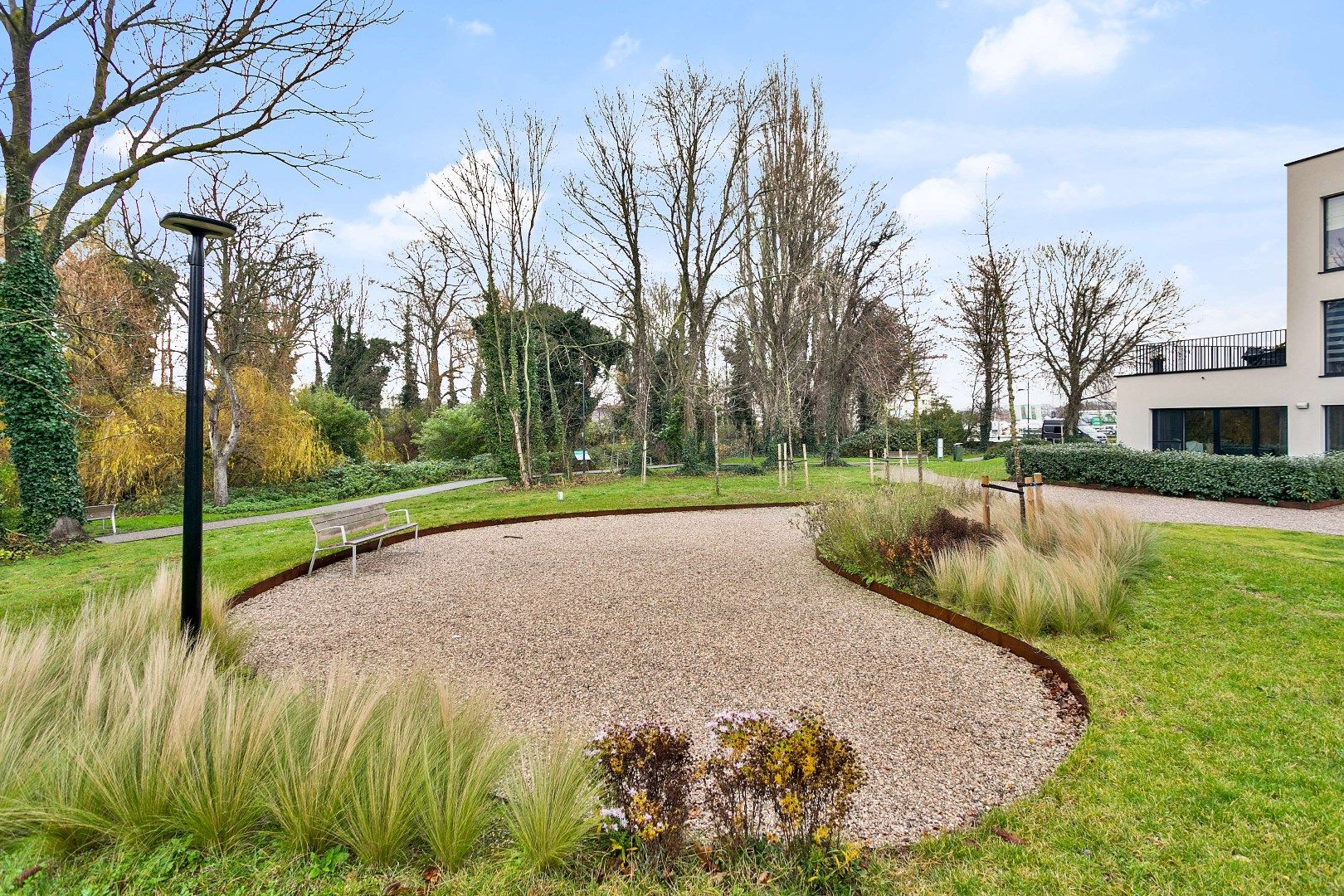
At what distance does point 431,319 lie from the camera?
3000 centimetres

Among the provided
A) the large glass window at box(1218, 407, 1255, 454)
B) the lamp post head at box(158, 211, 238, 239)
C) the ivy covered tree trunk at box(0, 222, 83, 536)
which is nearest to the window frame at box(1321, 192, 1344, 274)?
the large glass window at box(1218, 407, 1255, 454)

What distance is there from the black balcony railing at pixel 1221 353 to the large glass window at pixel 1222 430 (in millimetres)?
1216

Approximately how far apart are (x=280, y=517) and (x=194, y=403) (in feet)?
39.0

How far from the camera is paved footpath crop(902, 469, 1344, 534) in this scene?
912 centimetres

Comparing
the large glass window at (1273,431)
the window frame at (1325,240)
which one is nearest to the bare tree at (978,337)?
the large glass window at (1273,431)

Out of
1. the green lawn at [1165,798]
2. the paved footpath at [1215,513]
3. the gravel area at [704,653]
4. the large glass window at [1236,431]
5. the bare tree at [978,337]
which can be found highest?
the bare tree at [978,337]

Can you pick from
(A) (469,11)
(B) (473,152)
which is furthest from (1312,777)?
(B) (473,152)

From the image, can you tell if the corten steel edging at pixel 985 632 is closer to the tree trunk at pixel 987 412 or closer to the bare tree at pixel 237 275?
the bare tree at pixel 237 275

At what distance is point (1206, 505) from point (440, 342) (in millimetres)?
29213

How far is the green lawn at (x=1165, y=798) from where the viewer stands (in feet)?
6.97

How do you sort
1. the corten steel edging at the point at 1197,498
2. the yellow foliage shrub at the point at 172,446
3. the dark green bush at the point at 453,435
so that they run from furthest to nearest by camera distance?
the dark green bush at the point at 453,435 → the yellow foliage shrub at the point at 172,446 → the corten steel edging at the point at 1197,498

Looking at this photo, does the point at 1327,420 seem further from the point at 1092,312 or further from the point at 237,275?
the point at 237,275

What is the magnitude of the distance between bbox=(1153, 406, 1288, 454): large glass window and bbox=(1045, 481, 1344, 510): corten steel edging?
9.26ft

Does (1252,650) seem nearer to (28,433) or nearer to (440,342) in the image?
(28,433)
